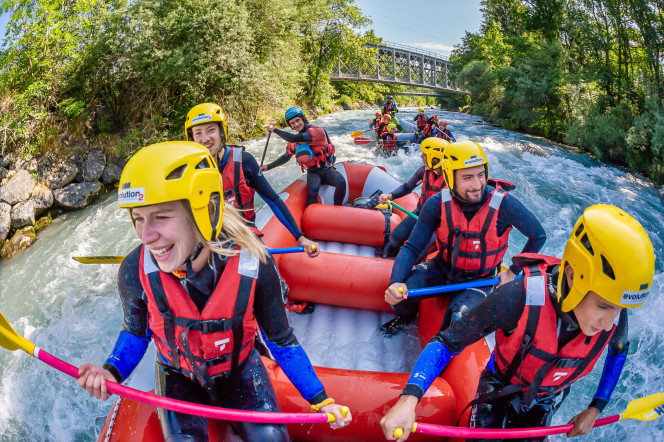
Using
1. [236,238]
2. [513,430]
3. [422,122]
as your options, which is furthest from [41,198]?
[422,122]

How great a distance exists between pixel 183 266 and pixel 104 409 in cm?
226

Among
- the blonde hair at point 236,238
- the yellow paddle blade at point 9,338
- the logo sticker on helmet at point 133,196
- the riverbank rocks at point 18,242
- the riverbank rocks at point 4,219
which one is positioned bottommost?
the riverbank rocks at point 18,242

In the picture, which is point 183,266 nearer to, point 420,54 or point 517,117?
point 517,117

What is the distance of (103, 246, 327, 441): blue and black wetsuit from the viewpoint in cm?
143

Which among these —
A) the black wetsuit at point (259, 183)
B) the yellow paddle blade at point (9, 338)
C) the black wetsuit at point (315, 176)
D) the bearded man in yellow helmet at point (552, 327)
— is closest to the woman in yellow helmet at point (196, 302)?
the yellow paddle blade at point (9, 338)

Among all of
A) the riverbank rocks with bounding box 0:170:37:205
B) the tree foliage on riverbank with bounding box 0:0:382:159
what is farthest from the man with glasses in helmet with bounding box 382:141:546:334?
the tree foliage on riverbank with bounding box 0:0:382:159

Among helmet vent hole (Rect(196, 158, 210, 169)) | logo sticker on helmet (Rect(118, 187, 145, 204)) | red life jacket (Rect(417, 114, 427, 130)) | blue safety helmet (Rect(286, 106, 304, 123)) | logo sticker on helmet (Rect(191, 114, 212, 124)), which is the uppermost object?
red life jacket (Rect(417, 114, 427, 130))

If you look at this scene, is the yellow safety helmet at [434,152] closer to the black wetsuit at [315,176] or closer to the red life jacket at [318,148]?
the red life jacket at [318,148]

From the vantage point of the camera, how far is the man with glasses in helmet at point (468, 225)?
2.52 metres

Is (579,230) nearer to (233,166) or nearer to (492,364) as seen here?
(492,364)

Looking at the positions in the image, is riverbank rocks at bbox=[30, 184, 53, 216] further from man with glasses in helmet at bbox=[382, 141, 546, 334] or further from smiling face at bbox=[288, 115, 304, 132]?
man with glasses in helmet at bbox=[382, 141, 546, 334]

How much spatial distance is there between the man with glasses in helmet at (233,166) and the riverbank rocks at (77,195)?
16.4 ft

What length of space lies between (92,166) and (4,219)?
1.73 meters

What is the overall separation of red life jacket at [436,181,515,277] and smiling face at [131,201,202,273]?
5.84ft
